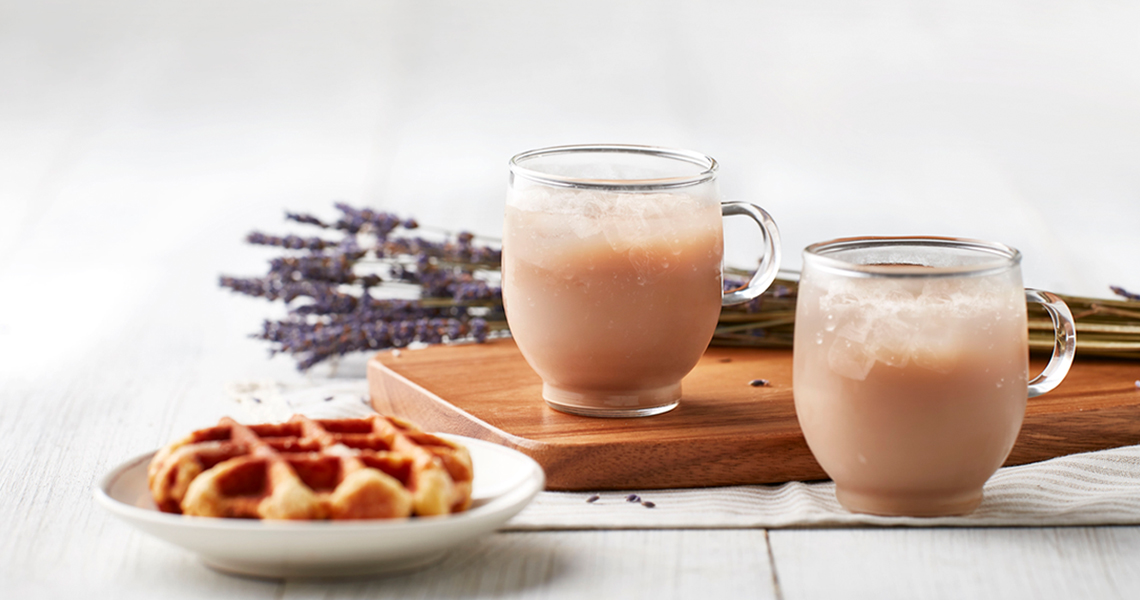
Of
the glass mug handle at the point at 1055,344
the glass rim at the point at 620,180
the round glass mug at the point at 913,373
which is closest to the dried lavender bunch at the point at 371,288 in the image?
the glass rim at the point at 620,180

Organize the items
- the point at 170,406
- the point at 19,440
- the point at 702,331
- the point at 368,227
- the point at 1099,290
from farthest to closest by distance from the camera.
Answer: the point at 1099,290 < the point at 368,227 < the point at 170,406 < the point at 19,440 < the point at 702,331

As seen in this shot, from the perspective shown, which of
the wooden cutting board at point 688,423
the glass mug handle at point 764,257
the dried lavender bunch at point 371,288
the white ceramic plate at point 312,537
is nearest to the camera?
the white ceramic plate at point 312,537

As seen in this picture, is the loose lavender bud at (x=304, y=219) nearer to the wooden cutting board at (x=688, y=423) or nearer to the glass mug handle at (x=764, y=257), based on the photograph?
the wooden cutting board at (x=688, y=423)

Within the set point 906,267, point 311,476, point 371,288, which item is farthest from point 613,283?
point 371,288

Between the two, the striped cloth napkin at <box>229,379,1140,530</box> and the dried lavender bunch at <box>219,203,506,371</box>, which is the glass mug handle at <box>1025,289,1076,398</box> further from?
the dried lavender bunch at <box>219,203,506,371</box>

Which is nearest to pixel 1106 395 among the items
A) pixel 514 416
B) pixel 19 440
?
pixel 514 416

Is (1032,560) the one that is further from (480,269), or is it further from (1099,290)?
(1099,290)
